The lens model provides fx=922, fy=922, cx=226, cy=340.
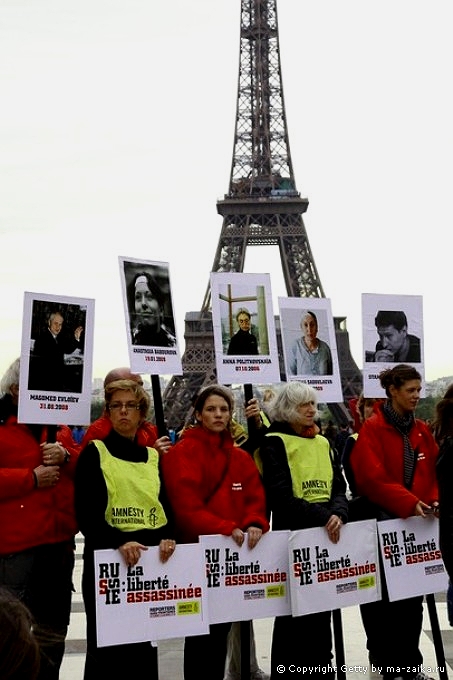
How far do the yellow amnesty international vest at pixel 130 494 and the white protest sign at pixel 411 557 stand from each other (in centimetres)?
141

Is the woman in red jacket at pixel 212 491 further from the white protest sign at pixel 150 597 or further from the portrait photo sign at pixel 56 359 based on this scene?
the portrait photo sign at pixel 56 359

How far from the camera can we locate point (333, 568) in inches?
195

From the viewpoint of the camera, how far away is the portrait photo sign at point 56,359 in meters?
4.82

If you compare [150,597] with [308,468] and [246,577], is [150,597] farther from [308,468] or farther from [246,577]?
[308,468]

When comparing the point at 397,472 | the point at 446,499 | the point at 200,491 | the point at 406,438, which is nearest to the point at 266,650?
the point at 397,472

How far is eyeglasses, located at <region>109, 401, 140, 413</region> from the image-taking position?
463 cm

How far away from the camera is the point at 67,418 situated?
492 centimetres

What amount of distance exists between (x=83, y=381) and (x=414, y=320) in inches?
92.4

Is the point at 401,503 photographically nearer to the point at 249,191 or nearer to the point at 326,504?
the point at 326,504

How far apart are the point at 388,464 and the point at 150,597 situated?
178 cm

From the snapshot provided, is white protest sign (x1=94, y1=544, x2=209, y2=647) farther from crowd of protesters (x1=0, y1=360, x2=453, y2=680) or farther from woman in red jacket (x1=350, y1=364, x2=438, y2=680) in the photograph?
woman in red jacket (x1=350, y1=364, x2=438, y2=680)

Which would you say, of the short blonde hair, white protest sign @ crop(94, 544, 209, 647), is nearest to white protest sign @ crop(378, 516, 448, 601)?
the short blonde hair

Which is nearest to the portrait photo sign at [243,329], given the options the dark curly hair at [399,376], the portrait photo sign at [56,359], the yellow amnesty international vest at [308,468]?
the yellow amnesty international vest at [308,468]

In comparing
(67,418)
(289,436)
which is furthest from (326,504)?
(67,418)
